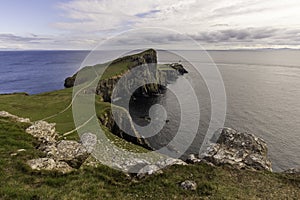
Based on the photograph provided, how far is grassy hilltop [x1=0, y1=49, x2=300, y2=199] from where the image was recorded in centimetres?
1552

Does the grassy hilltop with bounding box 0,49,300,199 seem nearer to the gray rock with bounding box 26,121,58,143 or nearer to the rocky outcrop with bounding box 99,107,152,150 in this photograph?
the gray rock with bounding box 26,121,58,143

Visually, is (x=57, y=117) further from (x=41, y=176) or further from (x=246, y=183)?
(x=246, y=183)

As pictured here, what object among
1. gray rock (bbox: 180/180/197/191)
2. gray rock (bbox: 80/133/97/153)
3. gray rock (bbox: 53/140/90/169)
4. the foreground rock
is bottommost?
the foreground rock

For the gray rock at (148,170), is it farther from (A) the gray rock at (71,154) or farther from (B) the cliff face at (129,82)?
(B) the cliff face at (129,82)

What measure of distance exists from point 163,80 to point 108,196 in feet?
494

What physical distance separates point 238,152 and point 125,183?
20.4 meters

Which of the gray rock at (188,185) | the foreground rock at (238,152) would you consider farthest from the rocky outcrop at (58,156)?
the foreground rock at (238,152)

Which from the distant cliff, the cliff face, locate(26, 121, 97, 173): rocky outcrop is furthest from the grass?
the distant cliff

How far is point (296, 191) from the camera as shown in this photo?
2036 cm

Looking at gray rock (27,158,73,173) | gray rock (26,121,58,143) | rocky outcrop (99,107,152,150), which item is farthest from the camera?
rocky outcrop (99,107,152,150)

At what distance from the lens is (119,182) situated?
18.4m

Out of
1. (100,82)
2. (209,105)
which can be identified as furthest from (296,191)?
(100,82)

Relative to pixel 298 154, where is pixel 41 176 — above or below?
above

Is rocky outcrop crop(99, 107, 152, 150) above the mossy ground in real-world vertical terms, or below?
below
